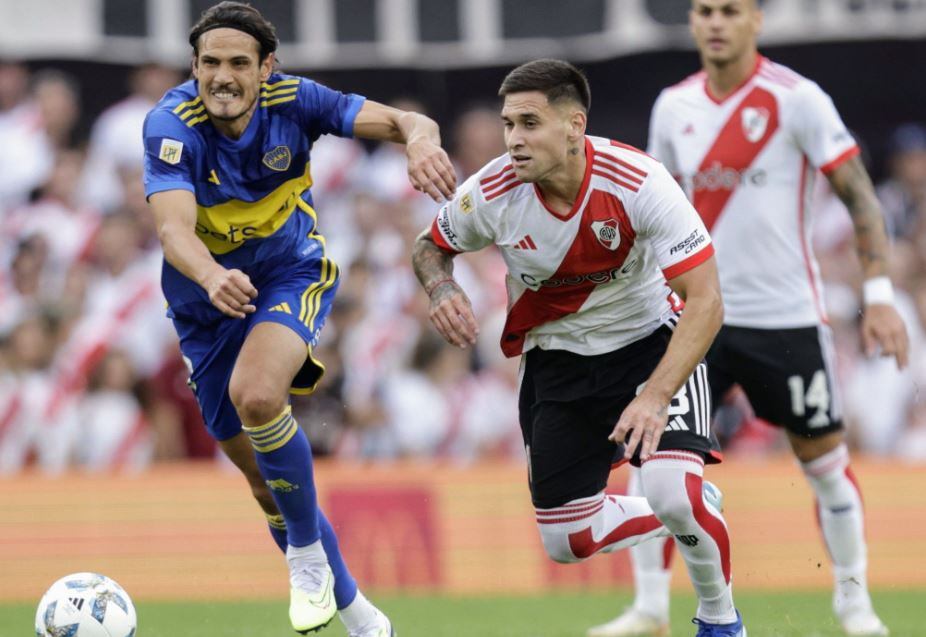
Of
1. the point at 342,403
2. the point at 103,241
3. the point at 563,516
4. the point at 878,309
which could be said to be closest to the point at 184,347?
the point at 563,516

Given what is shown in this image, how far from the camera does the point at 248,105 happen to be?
7.46m

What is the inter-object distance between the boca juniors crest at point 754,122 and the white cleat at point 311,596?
11.0ft

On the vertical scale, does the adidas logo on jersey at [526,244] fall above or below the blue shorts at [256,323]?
above

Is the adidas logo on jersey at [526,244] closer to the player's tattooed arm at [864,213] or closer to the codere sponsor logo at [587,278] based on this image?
the codere sponsor logo at [587,278]

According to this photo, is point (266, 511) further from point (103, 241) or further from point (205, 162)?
point (103, 241)

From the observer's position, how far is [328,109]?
764 centimetres

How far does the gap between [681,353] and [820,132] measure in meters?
2.54

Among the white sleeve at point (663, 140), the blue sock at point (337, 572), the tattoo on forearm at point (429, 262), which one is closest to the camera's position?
the tattoo on forearm at point (429, 262)

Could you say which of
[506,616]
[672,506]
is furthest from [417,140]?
[506,616]

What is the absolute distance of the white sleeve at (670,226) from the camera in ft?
22.8

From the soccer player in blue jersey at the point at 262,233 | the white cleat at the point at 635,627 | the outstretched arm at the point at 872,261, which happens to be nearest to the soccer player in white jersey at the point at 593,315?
the soccer player in blue jersey at the point at 262,233

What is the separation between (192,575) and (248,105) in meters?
6.66

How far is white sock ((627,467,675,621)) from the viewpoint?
9.06m

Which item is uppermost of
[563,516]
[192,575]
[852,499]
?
[563,516]
